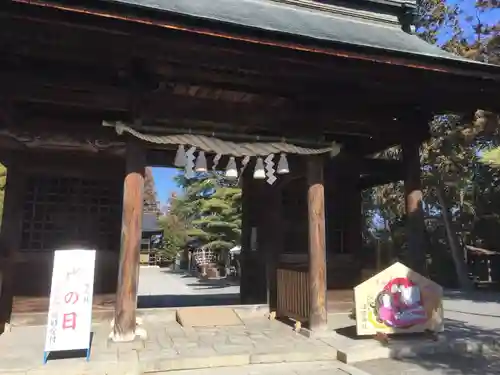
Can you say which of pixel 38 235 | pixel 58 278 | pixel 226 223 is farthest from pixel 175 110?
pixel 226 223

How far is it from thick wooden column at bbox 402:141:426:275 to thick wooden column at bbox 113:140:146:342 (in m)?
4.86

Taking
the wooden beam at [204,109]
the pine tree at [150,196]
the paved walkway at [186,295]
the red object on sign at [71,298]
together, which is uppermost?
the pine tree at [150,196]

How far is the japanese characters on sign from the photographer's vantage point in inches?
198

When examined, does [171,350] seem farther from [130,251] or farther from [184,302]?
[184,302]

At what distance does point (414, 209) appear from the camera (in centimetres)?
761

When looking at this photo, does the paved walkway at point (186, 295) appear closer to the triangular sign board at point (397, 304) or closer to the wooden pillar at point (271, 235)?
the wooden pillar at point (271, 235)

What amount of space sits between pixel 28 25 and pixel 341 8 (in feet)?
21.0

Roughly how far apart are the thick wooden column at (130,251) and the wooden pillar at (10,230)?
9.67ft

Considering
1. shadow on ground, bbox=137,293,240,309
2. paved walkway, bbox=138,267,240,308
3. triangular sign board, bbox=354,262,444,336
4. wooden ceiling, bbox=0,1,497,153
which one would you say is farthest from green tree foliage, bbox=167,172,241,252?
triangular sign board, bbox=354,262,444,336

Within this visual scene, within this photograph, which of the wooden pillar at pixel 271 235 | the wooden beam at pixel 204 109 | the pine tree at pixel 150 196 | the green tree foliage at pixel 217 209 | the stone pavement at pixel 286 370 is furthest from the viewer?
the pine tree at pixel 150 196

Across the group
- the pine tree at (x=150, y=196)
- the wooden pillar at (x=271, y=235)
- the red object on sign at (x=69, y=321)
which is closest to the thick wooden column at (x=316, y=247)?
the wooden pillar at (x=271, y=235)

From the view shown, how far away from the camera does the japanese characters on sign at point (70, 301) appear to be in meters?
5.03

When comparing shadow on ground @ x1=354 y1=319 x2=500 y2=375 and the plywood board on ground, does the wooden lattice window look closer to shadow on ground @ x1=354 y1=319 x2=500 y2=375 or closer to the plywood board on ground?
the plywood board on ground

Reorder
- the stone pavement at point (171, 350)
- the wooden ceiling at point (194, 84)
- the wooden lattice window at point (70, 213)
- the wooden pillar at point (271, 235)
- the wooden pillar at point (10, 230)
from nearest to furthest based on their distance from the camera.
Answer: the stone pavement at point (171, 350)
the wooden ceiling at point (194, 84)
the wooden pillar at point (10, 230)
the wooden lattice window at point (70, 213)
the wooden pillar at point (271, 235)
